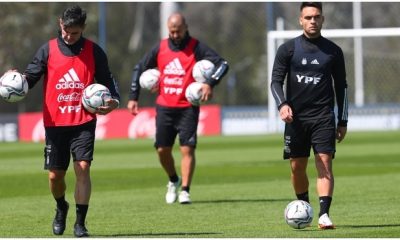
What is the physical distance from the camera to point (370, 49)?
4162cm

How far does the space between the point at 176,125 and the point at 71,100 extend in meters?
4.30

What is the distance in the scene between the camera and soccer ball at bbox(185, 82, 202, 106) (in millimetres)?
14508

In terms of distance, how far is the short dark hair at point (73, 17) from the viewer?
10547 millimetres

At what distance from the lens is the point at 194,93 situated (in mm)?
14523

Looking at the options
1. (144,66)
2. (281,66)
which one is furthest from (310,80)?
(144,66)

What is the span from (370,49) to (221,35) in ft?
29.7

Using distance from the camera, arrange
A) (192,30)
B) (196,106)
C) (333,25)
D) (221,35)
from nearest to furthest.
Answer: (196,106) < (333,25) < (221,35) < (192,30)

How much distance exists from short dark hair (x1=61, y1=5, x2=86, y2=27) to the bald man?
13.6 ft

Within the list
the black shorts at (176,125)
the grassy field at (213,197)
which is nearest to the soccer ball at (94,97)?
the grassy field at (213,197)

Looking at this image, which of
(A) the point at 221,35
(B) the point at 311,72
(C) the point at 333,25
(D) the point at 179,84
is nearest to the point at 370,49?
(C) the point at 333,25

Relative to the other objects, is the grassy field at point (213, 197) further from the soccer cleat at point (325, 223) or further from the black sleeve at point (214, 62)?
the black sleeve at point (214, 62)

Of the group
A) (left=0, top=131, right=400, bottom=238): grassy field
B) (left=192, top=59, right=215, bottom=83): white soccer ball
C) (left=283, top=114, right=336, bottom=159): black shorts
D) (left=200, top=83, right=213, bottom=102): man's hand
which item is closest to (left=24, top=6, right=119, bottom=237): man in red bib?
A: (left=0, top=131, right=400, bottom=238): grassy field

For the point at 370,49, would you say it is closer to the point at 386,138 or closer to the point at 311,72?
the point at 386,138

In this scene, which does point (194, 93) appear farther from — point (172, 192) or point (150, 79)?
point (172, 192)
